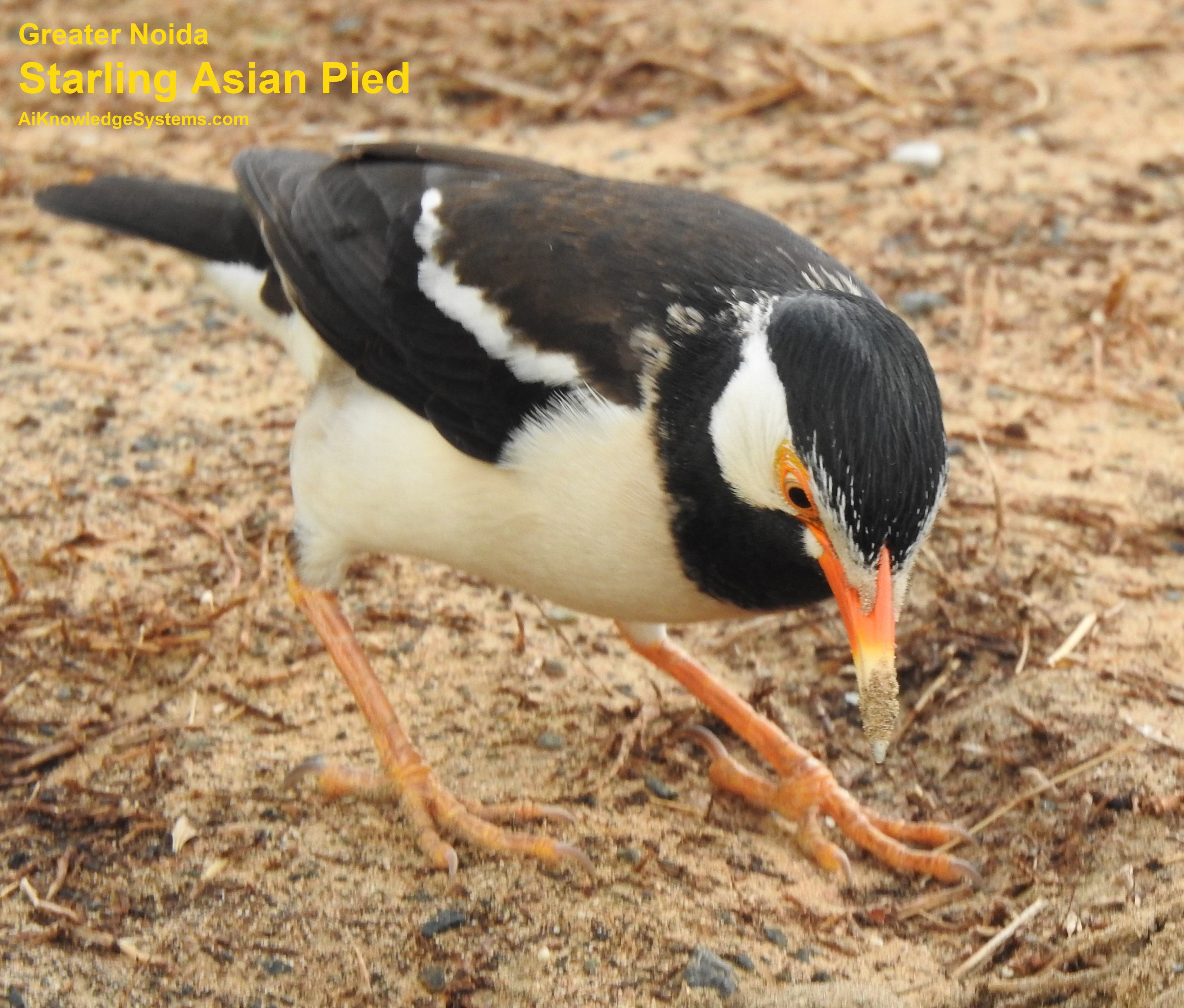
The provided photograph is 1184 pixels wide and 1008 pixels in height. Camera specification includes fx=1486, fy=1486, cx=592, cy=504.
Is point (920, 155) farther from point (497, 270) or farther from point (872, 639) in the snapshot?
point (872, 639)

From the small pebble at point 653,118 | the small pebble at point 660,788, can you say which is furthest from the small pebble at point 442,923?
the small pebble at point 653,118

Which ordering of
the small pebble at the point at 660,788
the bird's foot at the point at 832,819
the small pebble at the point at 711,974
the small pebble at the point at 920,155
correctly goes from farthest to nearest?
1. the small pebble at the point at 920,155
2. the small pebble at the point at 660,788
3. the bird's foot at the point at 832,819
4. the small pebble at the point at 711,974

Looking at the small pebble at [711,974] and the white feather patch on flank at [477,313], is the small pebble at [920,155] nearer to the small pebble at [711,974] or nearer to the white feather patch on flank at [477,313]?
the white feather patch on flank at [477,313]

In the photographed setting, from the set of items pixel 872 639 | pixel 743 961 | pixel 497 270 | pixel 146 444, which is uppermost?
pixel 497 270

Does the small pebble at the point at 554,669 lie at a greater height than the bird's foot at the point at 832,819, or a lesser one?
lesser

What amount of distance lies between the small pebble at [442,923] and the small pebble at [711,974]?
0.64 metres

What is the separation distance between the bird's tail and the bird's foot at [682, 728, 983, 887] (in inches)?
98.9

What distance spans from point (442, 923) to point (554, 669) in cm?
133

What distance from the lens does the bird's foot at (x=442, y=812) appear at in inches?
169

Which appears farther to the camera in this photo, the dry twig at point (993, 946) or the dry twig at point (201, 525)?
the dry twig at point (201, 525)

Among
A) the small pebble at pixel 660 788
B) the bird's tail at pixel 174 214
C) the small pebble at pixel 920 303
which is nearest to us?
the small pebble at pixel 660 788

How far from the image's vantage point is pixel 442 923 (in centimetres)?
405

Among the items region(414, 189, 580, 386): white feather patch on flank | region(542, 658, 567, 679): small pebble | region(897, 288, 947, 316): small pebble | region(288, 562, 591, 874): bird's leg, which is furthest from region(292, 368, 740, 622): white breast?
region(897, 288, 947, 316): small pebble

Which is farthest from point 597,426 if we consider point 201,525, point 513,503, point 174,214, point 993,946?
point 174,214
